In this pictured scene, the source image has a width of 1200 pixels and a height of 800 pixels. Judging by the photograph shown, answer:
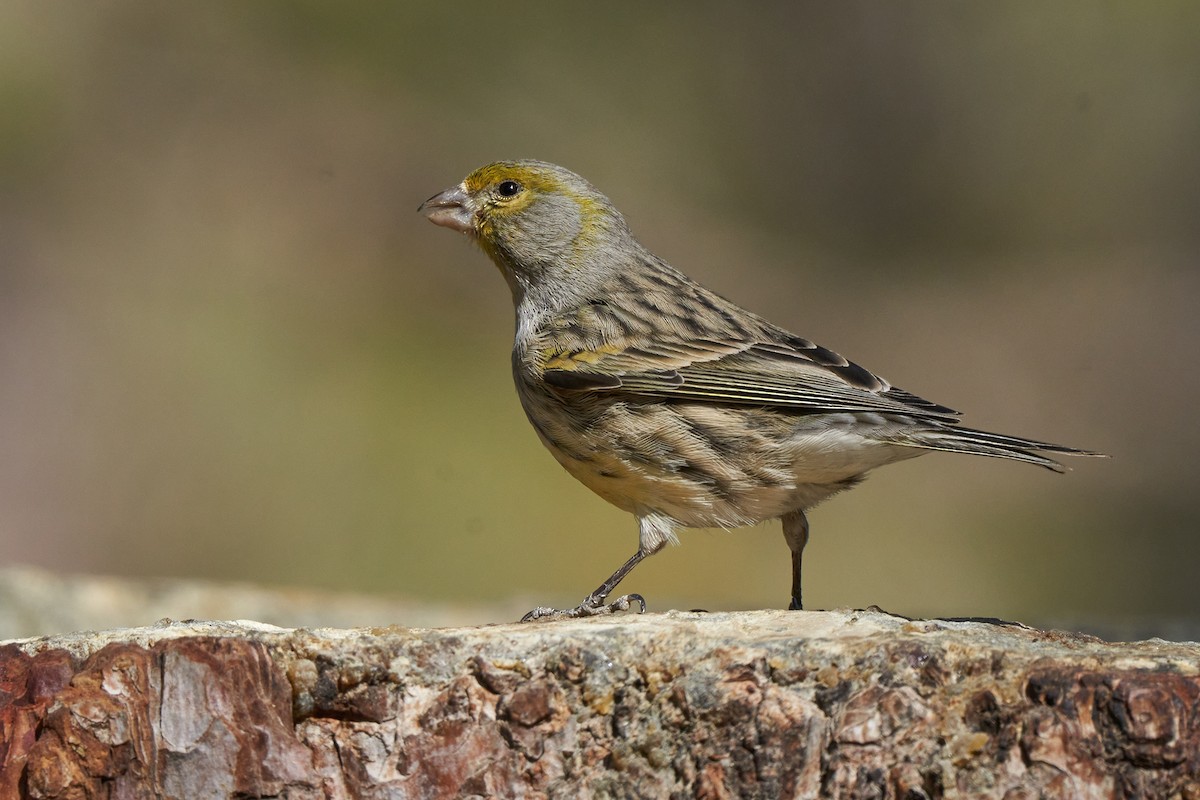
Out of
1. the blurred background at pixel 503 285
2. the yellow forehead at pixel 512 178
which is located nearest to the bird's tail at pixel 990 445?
the yellow forehead at pixel 512 178

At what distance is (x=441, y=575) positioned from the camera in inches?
351

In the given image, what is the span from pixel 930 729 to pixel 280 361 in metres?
8.01

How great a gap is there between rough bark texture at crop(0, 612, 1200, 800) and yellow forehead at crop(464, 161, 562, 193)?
2.57 metres

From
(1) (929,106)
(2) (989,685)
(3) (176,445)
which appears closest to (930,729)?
(2) (989,685)

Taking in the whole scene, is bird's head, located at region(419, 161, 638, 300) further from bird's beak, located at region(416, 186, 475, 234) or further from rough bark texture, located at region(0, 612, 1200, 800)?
rough bark texture, located at region(0, 612, 1200, 800)

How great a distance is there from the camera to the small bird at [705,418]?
421 centimetres

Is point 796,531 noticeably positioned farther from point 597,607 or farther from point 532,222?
point 532,222

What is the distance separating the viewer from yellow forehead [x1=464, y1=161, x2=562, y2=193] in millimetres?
5227

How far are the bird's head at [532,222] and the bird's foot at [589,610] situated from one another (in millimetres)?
1401

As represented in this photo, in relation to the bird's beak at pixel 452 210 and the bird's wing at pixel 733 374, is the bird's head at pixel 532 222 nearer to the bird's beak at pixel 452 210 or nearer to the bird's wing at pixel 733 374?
Result: the bird's beak at pixel 452 210

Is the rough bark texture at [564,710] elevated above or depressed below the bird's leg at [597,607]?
below

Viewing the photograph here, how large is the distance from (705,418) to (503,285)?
25.0 feet

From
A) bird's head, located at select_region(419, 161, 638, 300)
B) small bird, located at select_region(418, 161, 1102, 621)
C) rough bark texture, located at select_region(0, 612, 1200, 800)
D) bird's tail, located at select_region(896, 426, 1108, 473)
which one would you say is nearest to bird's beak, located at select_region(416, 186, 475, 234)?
bird's head, located at select_region(419, 161, 638, 300)

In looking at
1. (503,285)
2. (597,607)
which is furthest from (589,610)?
(503,285)
